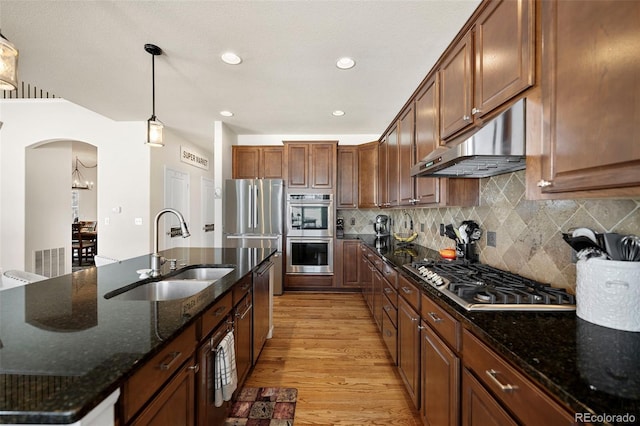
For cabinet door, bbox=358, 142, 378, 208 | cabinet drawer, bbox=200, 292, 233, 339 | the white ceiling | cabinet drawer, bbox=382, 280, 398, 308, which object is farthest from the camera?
cabinet door, bbox=358, 142, 378, 208

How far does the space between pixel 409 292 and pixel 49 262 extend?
602 centimetres

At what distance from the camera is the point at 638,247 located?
0.97 meters

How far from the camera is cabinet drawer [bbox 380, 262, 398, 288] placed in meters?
2.22

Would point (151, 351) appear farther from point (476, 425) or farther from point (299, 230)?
point (299, 230)

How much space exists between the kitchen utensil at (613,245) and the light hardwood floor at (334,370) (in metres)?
1.46

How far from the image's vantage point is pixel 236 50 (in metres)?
2.36

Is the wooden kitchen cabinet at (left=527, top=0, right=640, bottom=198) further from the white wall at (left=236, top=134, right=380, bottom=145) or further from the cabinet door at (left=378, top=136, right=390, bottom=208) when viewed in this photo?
the white wall at (left=236, top=134, right=380, bottom=145)

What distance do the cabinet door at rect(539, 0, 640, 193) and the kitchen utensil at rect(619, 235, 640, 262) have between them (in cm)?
30

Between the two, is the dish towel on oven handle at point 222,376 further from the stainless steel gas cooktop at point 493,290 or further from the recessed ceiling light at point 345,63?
the recessed ceiling light at point 345,63

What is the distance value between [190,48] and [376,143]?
9.60 feet

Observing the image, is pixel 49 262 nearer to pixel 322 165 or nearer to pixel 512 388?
pixel 322 165

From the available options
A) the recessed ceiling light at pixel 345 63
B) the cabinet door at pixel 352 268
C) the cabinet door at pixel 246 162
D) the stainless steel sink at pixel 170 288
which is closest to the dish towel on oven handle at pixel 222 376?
the stainless steel sink at pixel 170 288

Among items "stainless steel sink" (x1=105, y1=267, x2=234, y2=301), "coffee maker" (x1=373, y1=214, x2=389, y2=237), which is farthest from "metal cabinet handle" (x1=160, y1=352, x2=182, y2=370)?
"coffee maker" (x1=373, y1=214, x2=389, y2=237)

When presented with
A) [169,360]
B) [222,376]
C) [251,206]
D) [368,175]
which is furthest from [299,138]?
[169,360]
